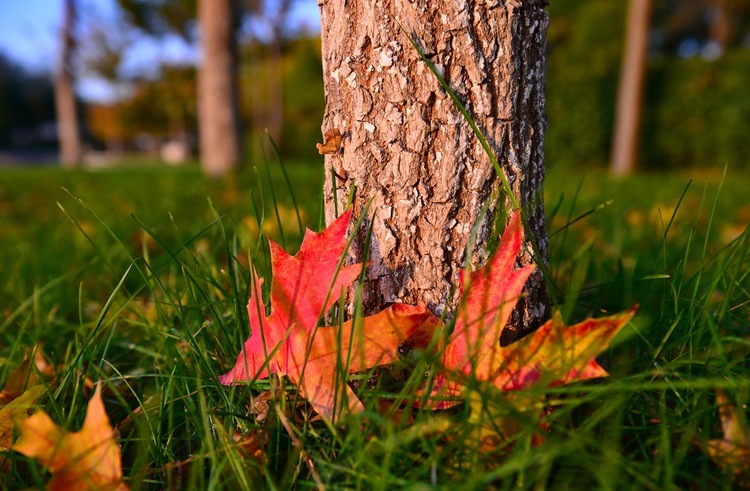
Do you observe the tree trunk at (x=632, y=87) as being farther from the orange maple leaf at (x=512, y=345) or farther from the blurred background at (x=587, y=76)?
the orange maple leaf at (x=512, y=345)

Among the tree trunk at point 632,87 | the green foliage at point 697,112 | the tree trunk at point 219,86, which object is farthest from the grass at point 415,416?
the green foliage at point 697,112

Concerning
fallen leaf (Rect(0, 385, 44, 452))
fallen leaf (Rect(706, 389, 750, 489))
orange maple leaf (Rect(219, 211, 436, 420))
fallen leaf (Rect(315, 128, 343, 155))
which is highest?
fallen leaf (Rect(315, 128, 343, 155))

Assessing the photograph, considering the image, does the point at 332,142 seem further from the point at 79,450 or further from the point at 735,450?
the point at 735,450

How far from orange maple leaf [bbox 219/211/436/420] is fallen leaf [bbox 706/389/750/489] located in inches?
15.8

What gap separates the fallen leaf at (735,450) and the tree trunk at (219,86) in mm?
6214

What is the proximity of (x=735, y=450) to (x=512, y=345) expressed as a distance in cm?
28

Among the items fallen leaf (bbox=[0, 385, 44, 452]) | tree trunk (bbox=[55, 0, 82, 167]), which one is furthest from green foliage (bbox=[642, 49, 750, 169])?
tree trunk (bbox=[55, 0, 82, 167])

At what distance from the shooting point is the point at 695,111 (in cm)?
1213

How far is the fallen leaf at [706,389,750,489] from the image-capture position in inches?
26.4

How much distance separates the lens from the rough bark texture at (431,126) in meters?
0.88

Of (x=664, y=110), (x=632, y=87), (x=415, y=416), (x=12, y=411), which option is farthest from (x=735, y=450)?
(x=664, y=110)

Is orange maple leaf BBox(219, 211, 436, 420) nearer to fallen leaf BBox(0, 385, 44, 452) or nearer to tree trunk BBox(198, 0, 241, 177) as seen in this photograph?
fallen leaf BBox(0, 385, 44, 452)

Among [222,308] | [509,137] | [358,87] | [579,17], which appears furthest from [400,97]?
[579,17]

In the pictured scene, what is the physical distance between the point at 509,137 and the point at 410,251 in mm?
242
